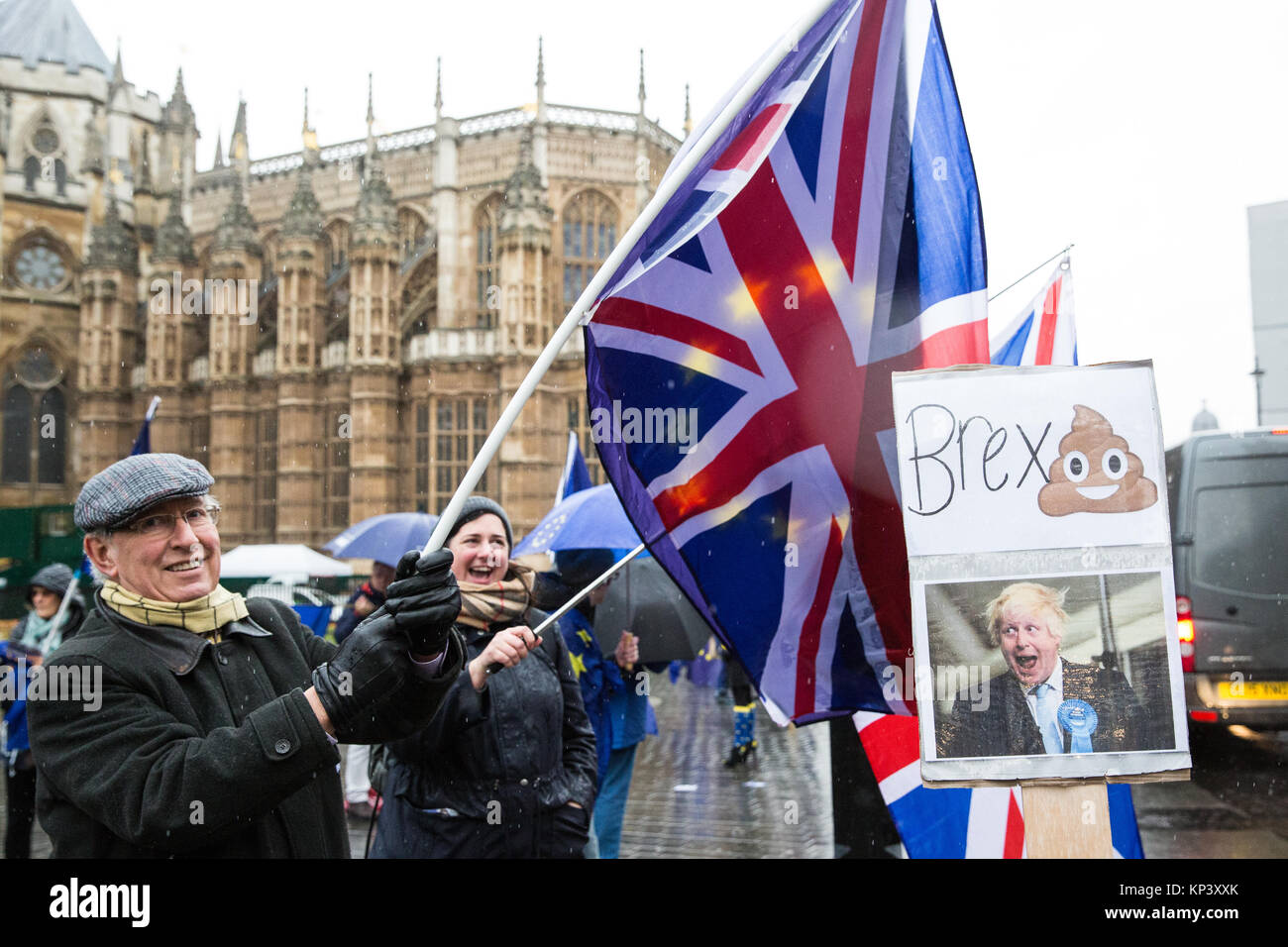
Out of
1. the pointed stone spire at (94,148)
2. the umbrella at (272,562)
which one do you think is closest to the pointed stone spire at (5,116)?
the pointed stone spire at (94,148)

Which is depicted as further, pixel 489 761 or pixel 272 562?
pixel 272 562

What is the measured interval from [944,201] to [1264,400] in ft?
79.7

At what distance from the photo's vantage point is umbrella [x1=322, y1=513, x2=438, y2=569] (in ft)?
24.2

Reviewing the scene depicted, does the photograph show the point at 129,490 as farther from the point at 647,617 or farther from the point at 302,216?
the point at 302,216

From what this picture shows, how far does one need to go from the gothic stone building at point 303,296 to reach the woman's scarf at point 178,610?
1028 inches

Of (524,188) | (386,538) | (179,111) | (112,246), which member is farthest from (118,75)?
(386,538)

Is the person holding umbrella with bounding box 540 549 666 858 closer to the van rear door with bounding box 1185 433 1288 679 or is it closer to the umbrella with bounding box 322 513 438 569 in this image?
the umbrella with bounding box 322 513 438 569

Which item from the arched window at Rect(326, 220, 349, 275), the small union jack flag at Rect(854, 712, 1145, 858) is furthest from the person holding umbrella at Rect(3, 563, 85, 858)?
the arched window at Rect(326, 220, 349, 275)

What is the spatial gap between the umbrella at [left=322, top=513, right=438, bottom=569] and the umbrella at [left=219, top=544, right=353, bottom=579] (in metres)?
7.50

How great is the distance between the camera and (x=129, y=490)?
83.1 inches

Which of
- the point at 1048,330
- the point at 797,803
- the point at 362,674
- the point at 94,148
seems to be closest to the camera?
the point at 362,674

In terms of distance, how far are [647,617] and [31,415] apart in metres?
37.6

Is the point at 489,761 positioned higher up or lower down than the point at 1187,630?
higher up

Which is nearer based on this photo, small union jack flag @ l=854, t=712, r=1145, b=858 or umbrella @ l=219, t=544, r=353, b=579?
small union jack flag @ l=854, t=712, r=1145, b=858
